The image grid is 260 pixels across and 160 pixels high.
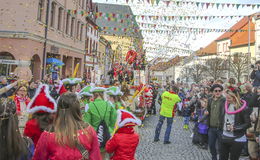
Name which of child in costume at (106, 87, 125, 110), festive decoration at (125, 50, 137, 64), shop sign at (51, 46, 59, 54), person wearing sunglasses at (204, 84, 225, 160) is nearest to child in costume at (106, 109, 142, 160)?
child in costume at (106, 87, 125, 110)

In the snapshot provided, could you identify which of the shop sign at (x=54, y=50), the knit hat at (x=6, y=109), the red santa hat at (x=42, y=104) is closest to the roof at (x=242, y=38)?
the shop sign at (x=54, y=50)

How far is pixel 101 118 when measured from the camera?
4.65 metres

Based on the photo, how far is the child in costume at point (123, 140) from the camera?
3.83 m

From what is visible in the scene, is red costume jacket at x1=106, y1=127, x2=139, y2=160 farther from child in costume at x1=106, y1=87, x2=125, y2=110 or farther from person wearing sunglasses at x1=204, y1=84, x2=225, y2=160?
person wearing sunglasses at x1=204, y1=84, x2=225, y2=160

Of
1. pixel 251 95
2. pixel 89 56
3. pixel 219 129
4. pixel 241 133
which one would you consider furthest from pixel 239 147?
pixel 89 56

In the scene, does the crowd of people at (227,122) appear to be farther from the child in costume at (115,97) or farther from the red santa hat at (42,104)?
the red santa hat at (42,104)

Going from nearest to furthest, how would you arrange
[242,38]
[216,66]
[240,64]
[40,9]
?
[40,9]
[240,64]
[216,66]
[242,38]

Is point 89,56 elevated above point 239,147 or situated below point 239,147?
above

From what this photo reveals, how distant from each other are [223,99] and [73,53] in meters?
21.6

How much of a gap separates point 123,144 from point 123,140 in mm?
53

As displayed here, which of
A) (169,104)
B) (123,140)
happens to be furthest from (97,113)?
(169,104)

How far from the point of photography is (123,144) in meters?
3.82

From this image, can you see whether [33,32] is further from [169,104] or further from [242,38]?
[242,38]

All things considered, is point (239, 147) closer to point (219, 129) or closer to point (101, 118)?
point (219, 129)
